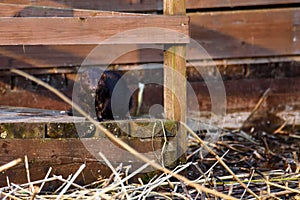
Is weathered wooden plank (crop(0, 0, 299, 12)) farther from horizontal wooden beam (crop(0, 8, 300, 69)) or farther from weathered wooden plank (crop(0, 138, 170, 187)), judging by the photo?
weathered wooden plank (crop(0, 138, 170, 187))

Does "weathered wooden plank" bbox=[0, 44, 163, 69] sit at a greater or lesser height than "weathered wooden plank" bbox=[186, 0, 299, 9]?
lesser

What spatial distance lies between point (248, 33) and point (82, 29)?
1.88 m

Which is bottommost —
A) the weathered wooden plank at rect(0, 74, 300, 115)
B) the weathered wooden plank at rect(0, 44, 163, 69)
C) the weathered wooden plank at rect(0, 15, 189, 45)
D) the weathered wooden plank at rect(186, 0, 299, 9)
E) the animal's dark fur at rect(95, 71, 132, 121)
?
the weathered wooden plank at rect(0, 74, 300, 115)

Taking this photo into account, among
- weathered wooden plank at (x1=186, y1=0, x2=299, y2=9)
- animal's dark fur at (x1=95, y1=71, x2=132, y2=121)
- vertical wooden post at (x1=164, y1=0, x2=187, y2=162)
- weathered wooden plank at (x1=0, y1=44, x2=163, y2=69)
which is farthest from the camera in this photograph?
weathered wooden plank at (x1=186, y1=0, x2=299, y2=9)

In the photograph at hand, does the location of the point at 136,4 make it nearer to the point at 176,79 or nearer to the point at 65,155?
the point at 176,79

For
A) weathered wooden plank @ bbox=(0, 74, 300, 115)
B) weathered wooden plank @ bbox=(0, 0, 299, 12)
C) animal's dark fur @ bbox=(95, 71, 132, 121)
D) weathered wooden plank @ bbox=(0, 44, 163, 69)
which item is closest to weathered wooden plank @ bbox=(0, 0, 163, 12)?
weathered wooden plank @ bbox=(0, 0, 299, 12)

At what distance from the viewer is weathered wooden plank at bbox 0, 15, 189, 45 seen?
8.29ft

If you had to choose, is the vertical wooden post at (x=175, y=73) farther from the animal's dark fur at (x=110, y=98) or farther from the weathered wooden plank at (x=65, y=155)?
the animal's dark fur at (x=110, y=98)

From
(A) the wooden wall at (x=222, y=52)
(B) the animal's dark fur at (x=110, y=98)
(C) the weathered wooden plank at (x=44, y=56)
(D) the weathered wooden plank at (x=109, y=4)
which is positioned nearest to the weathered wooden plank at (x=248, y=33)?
(A) the wooden wall at (x=222, y=52)

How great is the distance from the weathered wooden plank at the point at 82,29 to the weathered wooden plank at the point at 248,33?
4.85ft

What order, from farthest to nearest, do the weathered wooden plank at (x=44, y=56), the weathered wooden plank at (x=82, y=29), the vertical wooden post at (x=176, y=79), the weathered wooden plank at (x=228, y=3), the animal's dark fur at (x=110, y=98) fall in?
the weathered wooden plank at (x=228, y=3), the weathered wooden plank at (x=44, y=56), the animal's dark fur at (x=110, y=98), the vertical wooden post at (x=176, y=79), the weathered wooden plank at (x=82, y=29)

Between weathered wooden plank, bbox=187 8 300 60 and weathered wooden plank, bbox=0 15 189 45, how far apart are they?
1.48 meters

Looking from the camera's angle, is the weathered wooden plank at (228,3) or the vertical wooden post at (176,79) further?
the weathered wooden plank at (228,3)

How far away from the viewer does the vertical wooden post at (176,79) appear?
8.68 feet
